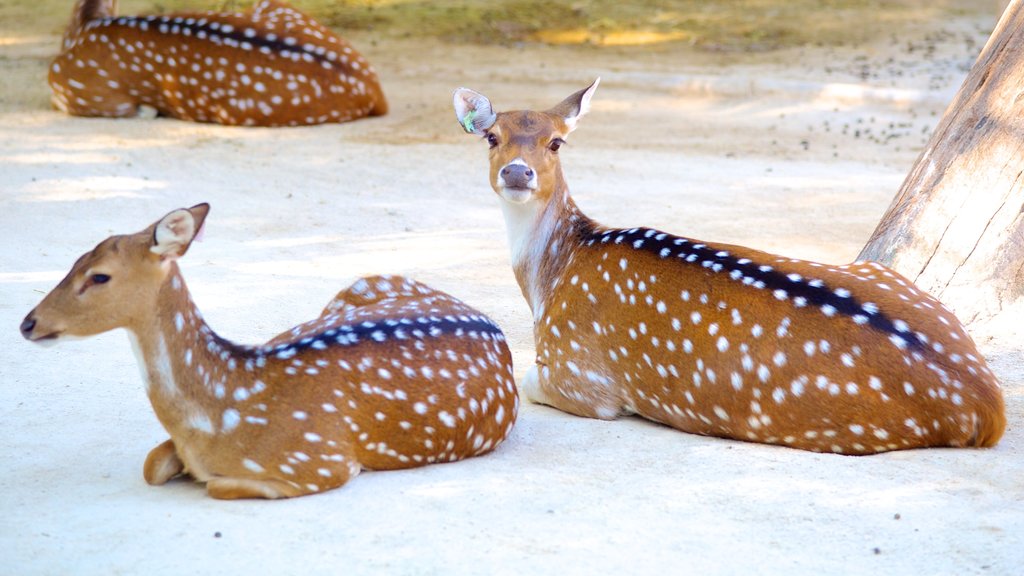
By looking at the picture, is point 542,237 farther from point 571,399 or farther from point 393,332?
point 393,332

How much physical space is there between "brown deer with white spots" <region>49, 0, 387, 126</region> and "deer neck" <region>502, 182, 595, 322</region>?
4.81 m

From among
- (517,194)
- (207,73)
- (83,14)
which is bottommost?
(83,14)

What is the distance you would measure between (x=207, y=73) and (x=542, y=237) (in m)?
5.15

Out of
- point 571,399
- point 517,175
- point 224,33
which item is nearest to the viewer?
point 571,399

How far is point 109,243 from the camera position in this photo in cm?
439

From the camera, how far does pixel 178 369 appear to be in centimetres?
445

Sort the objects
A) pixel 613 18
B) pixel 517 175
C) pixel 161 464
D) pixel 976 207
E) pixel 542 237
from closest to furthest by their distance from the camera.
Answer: pixel 161 464
pixel 517 175
pixel 542 237
pixel 976 207
pixel 613 18

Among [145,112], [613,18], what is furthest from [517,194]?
[613,18]

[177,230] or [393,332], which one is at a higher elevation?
[177,230]

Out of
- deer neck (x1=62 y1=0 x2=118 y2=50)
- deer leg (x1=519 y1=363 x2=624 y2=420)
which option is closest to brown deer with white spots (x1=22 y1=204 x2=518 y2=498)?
deer leg (x1=519 y1=363 x2=624 y2=420)

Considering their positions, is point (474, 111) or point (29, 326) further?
point (474, 111)

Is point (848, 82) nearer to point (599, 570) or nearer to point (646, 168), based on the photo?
point (646, 168)

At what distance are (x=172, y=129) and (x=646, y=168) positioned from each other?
3.73 meters

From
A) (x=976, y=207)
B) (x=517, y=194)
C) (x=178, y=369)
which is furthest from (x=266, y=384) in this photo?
(x=976, y=207)
